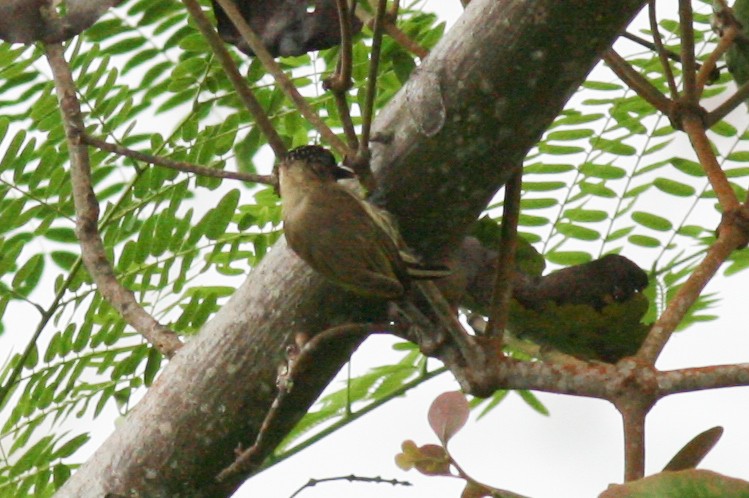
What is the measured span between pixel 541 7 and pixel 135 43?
2.17 feet

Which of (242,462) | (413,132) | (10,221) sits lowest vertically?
(242,462)

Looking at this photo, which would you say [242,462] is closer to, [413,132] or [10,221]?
[413,132]

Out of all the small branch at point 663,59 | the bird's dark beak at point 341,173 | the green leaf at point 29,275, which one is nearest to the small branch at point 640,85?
the small branch at point 663,59

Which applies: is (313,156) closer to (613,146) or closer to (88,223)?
(88,223)

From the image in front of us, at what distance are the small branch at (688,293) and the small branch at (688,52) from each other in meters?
0.16

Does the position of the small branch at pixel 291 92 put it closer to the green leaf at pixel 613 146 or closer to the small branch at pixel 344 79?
the small branch at pixel 344 79

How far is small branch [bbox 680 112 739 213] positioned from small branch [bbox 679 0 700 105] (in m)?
0.01

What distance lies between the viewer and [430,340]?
65 centimetres

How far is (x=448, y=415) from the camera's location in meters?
0.63

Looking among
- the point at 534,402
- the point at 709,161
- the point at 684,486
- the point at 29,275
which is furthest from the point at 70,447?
the point at 684,486

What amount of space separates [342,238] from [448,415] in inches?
4.6

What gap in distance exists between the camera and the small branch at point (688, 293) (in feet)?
1.99

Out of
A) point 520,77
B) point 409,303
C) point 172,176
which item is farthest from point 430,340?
point 172,176

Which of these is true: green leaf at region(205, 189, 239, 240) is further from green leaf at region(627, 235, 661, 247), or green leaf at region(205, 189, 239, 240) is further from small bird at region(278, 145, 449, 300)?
small bird at region(278, 145, 449, 300)
